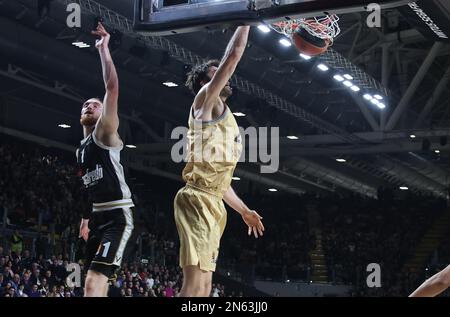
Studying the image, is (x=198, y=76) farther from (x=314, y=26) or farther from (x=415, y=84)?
(x=415, y=84)

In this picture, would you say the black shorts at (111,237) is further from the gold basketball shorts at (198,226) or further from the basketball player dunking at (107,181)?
the gold basketball shorts at (198,226)

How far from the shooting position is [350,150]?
2445 centimetres

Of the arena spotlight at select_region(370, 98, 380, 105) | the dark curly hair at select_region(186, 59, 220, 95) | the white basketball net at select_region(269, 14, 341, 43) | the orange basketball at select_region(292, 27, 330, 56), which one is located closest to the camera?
the dark curly hair at select_region(186, 59, 220, 95)

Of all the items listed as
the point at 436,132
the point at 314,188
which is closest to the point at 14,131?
the point at 436,132

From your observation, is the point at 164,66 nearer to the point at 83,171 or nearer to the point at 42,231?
the point at 42,231

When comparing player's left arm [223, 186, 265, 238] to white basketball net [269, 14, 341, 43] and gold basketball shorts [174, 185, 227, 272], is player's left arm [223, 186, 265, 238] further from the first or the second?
white basketball net [269, 14, 341, 43]

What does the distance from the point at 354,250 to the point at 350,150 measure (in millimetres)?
5716

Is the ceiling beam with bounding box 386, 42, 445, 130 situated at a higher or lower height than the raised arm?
higher

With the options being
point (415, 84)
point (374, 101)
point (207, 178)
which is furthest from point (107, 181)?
point (374, 101)

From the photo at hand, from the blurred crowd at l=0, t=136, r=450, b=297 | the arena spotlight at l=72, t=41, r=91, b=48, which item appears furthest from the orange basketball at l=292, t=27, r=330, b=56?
the arena spotlight at l=72, t=41, r=91, b=48

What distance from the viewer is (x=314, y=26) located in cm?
705

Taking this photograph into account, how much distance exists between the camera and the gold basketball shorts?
18.0 feet

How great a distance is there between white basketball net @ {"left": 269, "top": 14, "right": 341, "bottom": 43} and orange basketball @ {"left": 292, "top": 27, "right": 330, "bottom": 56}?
76 millimetres

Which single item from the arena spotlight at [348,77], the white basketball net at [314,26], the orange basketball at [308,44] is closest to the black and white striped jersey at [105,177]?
the orange basketball at [308,44]
